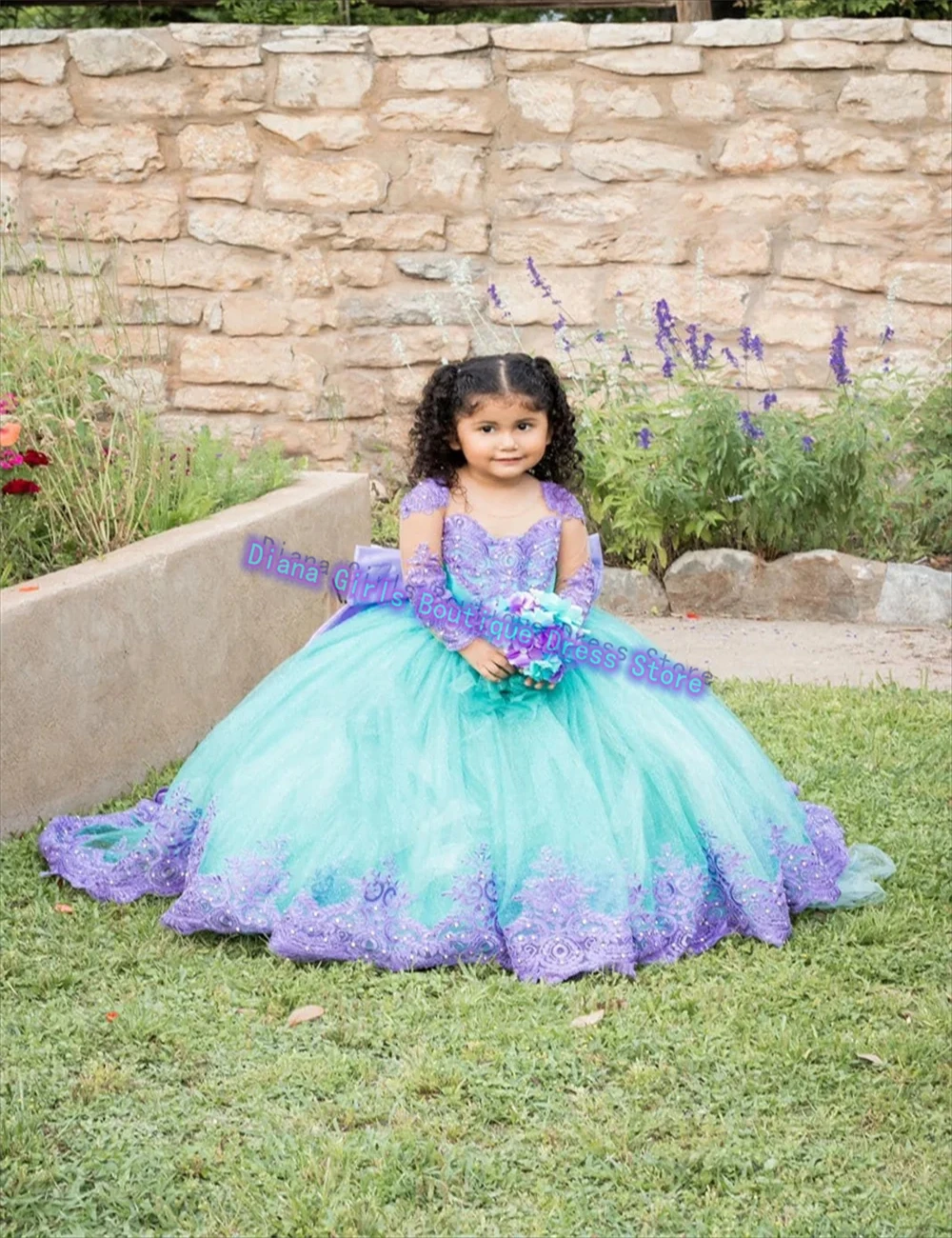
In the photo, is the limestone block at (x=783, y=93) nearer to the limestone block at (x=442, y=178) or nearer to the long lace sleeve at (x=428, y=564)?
the limestone block at (x=442, y=178)

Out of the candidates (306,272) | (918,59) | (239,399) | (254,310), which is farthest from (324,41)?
(918,59)

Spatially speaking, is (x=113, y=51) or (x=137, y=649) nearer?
(x=137, y=649)

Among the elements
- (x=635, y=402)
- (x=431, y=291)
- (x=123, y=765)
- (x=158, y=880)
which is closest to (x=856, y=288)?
(x=635, y=402)

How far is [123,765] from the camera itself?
4.55 metres

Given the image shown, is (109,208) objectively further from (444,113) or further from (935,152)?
(935,152)

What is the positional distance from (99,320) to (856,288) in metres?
3.33

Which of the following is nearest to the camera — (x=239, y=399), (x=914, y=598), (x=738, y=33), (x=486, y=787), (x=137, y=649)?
(x=486, y=787)

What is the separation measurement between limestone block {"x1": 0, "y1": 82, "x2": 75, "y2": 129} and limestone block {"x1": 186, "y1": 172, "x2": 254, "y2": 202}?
2.16 ft

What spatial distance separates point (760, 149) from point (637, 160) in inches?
20.4

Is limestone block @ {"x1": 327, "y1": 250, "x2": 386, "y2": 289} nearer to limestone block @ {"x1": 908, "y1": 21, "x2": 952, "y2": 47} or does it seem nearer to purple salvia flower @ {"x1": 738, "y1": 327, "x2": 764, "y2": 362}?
purple salvia flower @ {"x1": 738, "y1": 327, "x2": 764, "y2": 362}

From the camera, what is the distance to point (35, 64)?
24.1ft

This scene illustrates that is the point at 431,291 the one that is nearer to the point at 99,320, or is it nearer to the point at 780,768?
the point at 99,320

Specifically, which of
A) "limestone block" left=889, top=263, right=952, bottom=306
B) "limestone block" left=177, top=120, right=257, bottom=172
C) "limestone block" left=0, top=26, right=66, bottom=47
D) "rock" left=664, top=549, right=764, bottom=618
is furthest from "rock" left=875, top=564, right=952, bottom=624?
"limestone block" left=0, top=26, right=66, bottom=47

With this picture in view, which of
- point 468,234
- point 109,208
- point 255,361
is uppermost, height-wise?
point 109,208
